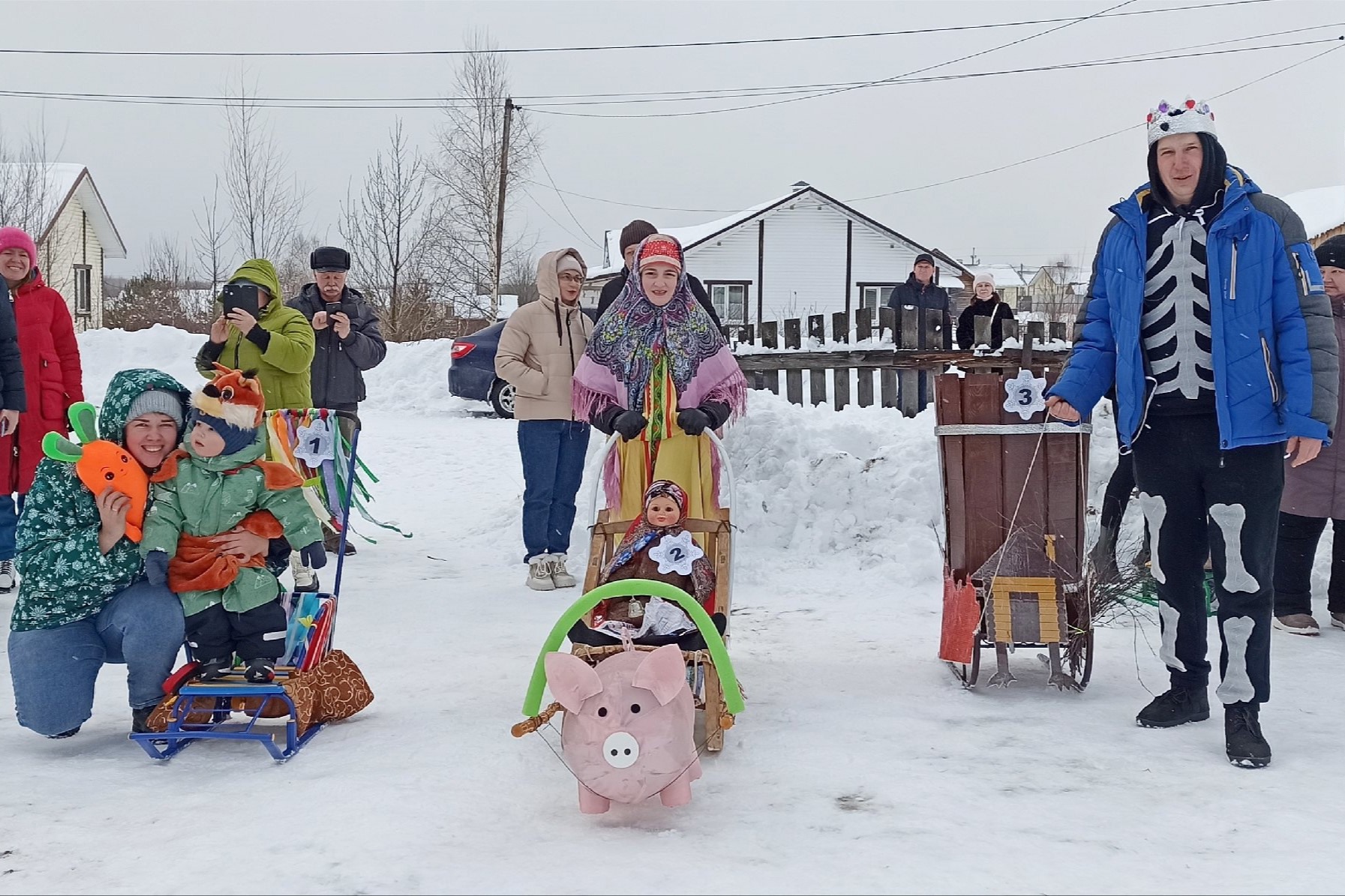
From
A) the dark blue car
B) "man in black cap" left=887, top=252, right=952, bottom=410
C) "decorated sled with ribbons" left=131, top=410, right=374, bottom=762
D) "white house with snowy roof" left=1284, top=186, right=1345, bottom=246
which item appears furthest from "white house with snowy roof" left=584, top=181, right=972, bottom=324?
"decorated sled with ribbons" left=131, top=410, right=374, bottom=762

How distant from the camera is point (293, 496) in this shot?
423cm

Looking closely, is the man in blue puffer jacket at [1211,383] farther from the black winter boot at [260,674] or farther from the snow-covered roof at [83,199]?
the snow-covered roof at [83,199]

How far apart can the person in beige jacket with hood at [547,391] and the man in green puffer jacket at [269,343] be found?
1173 mm

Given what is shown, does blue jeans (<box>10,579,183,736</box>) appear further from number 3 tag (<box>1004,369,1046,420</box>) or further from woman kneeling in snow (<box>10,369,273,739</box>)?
number 3 tag (<box>1004,369,1046,420</box>)

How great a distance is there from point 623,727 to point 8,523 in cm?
479

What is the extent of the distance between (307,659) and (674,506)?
4.80 ft

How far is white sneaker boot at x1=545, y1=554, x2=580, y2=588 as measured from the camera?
696cm

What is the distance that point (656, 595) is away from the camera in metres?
3.67

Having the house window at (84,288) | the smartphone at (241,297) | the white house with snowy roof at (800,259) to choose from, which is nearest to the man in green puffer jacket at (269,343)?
the smartphone at (241,297)

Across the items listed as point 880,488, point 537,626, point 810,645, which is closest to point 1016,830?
point 810,645

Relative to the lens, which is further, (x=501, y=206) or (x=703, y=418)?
(x=501, y=206)

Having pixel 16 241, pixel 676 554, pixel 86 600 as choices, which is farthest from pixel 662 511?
pixel 16 241

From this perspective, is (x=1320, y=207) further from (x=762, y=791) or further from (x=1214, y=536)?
(x=762, y=791)

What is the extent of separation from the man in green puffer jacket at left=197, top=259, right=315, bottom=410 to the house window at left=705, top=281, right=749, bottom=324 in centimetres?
2875
